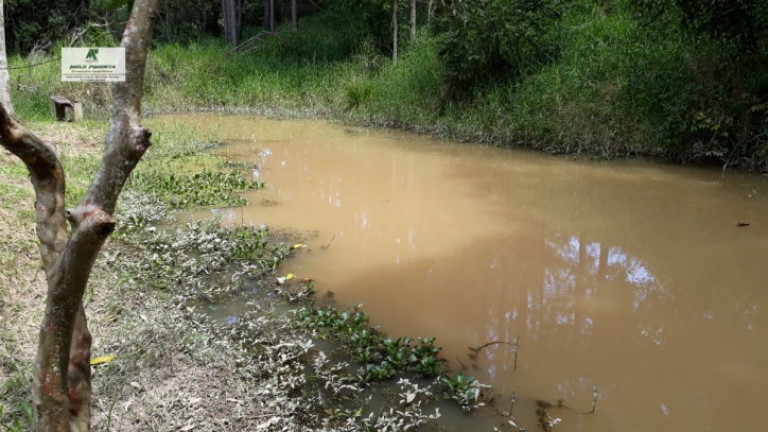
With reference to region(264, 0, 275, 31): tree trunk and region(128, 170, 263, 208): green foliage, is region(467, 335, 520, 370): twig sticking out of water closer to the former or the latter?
region(128, 170, 263, 208): green foliage

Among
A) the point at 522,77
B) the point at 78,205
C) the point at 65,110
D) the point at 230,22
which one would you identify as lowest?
the point at 78,205

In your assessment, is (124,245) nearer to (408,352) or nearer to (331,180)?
(408,352)

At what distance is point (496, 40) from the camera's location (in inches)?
360

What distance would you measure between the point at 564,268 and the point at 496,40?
233 inches

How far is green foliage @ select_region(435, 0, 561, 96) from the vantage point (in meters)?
8.88

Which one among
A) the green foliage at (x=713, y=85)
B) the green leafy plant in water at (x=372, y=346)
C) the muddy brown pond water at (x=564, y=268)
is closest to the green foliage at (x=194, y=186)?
the muddy brown pond water at (x=564, y=268)

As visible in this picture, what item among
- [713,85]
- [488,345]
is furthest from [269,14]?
[488,345]

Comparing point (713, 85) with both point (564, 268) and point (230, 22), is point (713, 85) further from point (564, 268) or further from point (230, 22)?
point (230, 22)

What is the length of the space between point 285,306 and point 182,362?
2.77ft

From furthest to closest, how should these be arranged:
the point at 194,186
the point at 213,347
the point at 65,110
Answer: the point at 65,110 → the point at 194,186 → the point at 213,347

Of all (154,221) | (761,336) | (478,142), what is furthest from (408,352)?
(478,142)

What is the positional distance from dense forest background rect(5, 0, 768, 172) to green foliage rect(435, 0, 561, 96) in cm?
2

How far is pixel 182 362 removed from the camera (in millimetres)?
2719

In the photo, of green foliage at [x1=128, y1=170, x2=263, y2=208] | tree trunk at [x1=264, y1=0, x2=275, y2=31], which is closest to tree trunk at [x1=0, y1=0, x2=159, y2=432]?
green foliage at [x1=128, y1=170, x2=263, y2=208]
